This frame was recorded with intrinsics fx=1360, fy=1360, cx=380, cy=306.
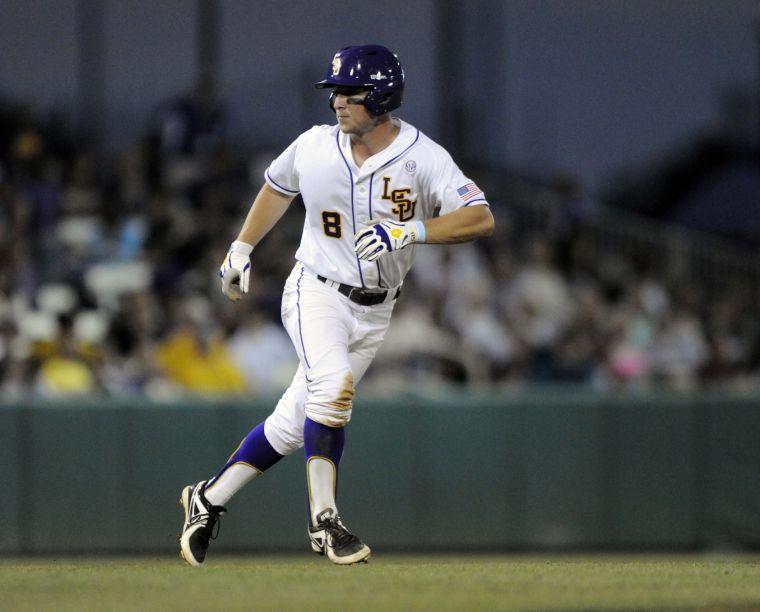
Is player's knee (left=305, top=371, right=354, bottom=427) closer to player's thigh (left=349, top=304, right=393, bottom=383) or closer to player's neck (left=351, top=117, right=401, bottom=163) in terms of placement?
player's thigh (left=349, top=304, right=393, bottom=383)

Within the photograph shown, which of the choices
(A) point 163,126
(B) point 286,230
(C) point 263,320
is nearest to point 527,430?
(C) point 263,320

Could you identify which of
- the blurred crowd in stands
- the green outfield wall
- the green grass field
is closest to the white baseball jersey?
the green grass field

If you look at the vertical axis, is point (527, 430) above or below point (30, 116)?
below

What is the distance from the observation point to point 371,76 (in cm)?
564

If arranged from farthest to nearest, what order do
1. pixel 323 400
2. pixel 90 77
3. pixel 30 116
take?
1. pixel 90 77
2. pixel 30 116
3. pixel 323 400

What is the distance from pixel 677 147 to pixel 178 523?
466 inches

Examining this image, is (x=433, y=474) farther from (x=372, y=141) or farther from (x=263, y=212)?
(x=372, y=141)

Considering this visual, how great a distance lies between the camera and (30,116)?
13641 millimetres

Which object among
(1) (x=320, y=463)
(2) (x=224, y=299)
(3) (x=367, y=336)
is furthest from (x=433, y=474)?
(1) (x=320, y=463)

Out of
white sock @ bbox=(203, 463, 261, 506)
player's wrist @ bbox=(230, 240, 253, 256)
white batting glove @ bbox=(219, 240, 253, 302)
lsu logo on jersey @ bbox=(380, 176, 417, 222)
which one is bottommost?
white sock @ bbox=(203, 463, 261, 506)

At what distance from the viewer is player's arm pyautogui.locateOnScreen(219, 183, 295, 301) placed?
Result: 5.85 meters

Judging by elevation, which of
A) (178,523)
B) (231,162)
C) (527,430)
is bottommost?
(178,523)

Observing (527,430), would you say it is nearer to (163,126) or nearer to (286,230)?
(286,230)

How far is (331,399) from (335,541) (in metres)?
0.59
